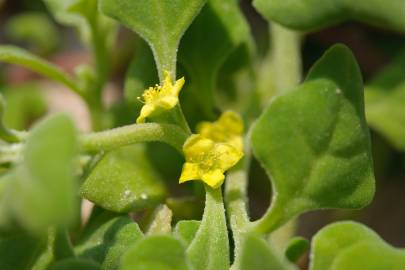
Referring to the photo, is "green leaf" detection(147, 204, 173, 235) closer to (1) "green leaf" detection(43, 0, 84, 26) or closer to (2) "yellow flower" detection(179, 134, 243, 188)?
(2) "yellow flower" detection(179, 134, 243, 188)

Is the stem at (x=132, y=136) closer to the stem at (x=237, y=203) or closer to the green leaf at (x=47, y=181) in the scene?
the stem at (x=237, y=203)

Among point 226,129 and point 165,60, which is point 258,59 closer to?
point 226,129

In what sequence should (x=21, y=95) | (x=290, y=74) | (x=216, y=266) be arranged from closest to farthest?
(x=216, y=266) < (x=290, y=74) < (x=21, y=95)

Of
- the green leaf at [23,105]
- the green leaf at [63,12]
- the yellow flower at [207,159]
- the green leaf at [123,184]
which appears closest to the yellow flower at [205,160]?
the yellow flower at [207,159]

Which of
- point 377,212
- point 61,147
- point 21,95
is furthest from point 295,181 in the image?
point 21,95

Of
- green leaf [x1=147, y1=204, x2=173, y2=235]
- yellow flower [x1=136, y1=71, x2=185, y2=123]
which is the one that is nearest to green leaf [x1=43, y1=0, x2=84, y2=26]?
yellow flower [x1=136, y1=71, x2=185, y2=123]

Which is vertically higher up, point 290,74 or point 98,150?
point 98,150

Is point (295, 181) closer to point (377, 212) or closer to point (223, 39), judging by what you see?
point (223, 39)
